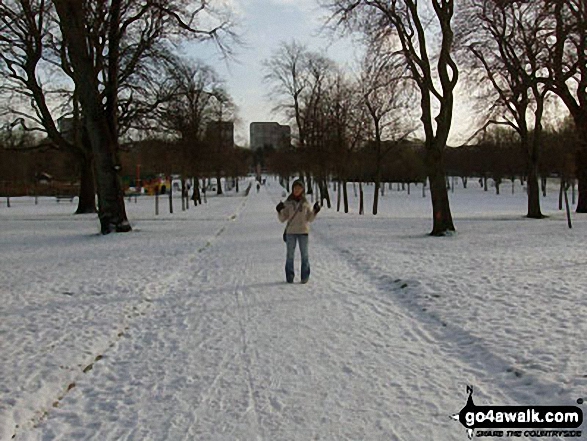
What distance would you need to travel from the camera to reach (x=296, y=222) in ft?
30.3

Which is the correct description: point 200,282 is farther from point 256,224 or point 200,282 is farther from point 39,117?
point 39,117

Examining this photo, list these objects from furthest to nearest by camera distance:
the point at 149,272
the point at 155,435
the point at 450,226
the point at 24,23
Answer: the point at 24,23
the point at 450,226
the point at 149,272
the point at 155,435

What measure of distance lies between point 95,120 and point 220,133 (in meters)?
31.4

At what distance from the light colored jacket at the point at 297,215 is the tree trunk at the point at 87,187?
21.8 m

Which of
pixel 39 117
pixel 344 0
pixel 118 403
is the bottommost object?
pixel 118 403

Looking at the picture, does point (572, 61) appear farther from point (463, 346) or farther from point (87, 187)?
point (87, 187)

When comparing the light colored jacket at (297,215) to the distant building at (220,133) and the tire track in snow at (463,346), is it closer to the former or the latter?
the tire track in snow at (463,346)

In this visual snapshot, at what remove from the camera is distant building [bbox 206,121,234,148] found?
43812 mm

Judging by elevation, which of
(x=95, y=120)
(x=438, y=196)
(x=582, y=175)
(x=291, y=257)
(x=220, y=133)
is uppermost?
(x=220, y=133)

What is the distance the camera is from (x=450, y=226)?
1661cm

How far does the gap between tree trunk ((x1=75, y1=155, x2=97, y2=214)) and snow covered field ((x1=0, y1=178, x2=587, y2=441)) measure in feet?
59.0

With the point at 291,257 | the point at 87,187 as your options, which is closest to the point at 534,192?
the point at 291,257

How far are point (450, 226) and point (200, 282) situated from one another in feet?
32.8

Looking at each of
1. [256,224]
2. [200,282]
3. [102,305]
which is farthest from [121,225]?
[102,305]
